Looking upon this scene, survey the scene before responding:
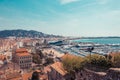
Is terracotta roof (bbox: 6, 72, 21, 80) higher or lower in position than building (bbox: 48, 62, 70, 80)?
lower

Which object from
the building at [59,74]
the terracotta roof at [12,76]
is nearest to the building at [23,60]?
the terracotta roof at [12,76]

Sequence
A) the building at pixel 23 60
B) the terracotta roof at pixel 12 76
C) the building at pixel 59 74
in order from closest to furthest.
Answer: the building at pixel 59 74 < the terracotta roof at pixel 12 76 < the building at pixel 23 60

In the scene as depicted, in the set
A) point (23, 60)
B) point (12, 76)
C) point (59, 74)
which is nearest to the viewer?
point (59, 74)

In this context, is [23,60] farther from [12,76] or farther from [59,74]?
[59,74]

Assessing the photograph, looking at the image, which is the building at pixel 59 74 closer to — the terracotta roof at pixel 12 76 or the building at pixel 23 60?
the terracotta roof at pixel 12 76

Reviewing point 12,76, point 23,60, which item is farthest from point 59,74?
point 23,60

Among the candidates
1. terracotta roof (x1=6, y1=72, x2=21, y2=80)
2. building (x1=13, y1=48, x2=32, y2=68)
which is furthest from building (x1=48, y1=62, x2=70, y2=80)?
building (x1=13, y1=48, x2=32, y2=68)

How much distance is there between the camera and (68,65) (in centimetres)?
3603

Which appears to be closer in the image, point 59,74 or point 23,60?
point 59,74

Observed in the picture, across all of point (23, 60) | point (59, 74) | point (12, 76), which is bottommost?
point (23, 60)

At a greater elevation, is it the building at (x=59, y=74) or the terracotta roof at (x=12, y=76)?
the building at (x=59, y=74)

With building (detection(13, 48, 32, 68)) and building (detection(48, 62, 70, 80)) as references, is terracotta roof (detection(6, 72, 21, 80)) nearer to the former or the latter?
building (detection(48, 62, 70, 80))

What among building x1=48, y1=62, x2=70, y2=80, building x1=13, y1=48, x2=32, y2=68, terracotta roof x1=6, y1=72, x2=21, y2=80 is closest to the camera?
building x1=48, y1=62, x2=70, y2=80

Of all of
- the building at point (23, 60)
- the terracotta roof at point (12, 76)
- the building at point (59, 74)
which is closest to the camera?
the building at point (59, 74)
